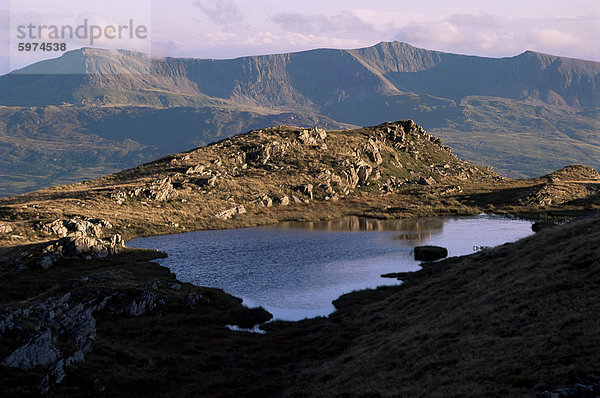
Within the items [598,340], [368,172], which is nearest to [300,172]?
[368,172]

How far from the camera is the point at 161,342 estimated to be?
4506 cm

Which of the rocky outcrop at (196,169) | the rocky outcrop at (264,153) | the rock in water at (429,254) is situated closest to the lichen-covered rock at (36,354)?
the rock in water at (429,254)

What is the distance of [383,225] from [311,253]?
154 ft

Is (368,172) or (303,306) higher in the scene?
(368,172)

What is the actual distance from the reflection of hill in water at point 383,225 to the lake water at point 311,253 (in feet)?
0.87

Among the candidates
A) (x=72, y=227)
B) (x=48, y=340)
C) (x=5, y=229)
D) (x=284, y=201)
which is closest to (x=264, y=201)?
(x=284, y=201)

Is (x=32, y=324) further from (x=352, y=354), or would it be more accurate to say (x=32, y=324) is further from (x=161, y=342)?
(x=352, y=354)

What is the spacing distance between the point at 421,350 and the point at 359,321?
16.8 m

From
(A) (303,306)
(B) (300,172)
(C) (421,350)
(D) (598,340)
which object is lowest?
(A) (303,306)

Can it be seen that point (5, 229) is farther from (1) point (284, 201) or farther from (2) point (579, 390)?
(2) point (579, 390)

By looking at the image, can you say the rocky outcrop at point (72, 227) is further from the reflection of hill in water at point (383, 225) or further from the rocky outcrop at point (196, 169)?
the rocky outcrop at point (196, 169)

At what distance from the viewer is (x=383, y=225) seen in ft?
457

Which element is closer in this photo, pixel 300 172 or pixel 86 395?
pixel 86 395

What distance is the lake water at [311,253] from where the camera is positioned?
69.4m
